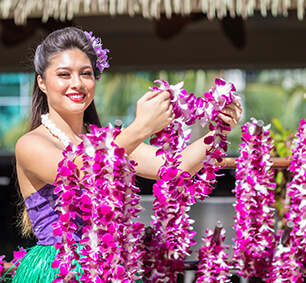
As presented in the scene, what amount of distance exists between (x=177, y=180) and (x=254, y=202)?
A: 498 millimetres

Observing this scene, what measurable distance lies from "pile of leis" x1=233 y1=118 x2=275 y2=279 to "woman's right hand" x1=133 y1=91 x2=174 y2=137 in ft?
1.98

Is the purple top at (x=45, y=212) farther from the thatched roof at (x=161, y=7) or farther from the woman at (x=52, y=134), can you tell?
the thatched roof at (x=161, y=7)

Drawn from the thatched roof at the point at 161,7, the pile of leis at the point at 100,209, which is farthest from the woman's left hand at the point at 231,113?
the thatched roof at the point at 161,7

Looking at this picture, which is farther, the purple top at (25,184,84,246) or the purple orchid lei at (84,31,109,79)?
the purple orchid lei at (84,31,109,79)

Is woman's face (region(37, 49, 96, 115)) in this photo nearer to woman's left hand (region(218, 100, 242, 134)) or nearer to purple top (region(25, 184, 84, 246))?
purple top (region(25, 184, 84, 246))

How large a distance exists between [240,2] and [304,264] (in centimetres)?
231

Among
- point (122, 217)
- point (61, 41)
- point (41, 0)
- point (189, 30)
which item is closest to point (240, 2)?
point (41, 0)

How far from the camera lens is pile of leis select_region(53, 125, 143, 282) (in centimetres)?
160

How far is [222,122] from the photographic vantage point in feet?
5.95

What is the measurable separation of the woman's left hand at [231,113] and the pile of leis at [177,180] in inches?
0.8

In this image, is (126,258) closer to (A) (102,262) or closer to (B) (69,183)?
(A) (102,262)

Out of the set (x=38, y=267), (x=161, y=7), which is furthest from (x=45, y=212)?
(x=161, y=7)

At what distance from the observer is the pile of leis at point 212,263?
85.2 inches

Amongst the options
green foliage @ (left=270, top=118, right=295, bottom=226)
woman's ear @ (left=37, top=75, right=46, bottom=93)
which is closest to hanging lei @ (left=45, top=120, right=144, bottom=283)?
woman's ear @ (left=37, top=75, right=46, bottom=93)
